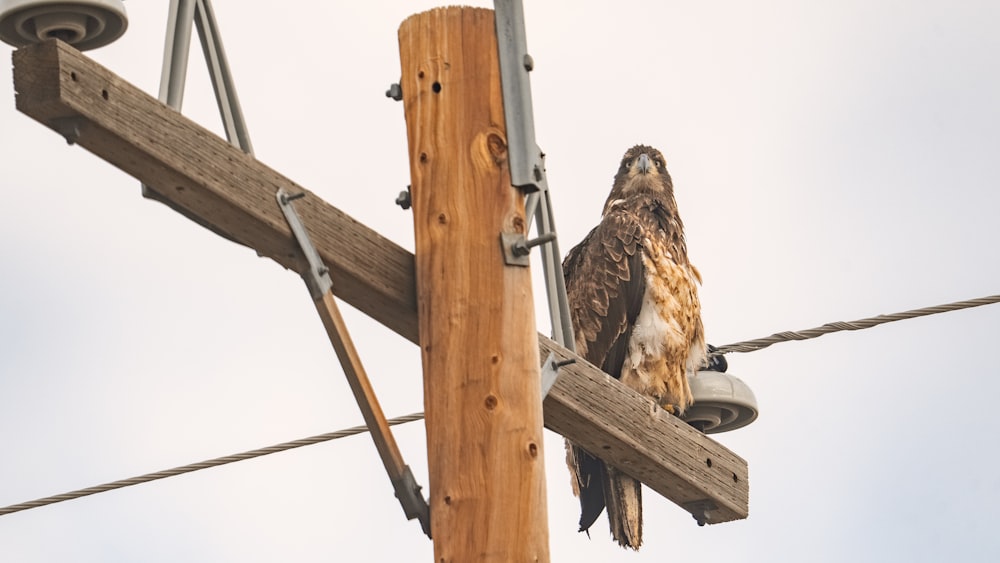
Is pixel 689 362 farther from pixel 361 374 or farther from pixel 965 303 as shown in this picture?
pixel 361 374

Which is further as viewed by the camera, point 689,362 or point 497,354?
point 689,362

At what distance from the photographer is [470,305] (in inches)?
206

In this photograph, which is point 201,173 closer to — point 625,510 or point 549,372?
point 549,372

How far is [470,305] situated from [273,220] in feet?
2.04

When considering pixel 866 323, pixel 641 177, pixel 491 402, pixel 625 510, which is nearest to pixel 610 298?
pixel 641 177

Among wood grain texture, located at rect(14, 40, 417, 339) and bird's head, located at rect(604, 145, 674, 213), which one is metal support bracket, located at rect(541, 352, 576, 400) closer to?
wood grain texture, located at rect(14, 40, 417, 339)

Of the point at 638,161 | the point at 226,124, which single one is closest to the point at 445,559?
the point at 226,124

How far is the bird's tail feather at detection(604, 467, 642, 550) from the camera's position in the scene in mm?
9000

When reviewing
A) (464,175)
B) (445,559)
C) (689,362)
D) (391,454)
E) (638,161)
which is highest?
(638,161)

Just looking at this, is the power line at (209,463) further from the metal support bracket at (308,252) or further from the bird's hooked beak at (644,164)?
the bird's hooked beak at (644,164)

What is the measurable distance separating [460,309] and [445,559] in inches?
29.0

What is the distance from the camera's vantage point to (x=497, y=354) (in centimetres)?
520

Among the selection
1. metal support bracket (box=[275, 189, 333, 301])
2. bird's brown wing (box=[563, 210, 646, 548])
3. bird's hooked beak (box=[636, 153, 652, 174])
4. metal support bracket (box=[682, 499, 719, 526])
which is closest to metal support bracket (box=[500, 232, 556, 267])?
metal support bracket (box=[275, 189, 333, 301])

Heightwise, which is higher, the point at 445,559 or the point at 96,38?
the point at 96,38
